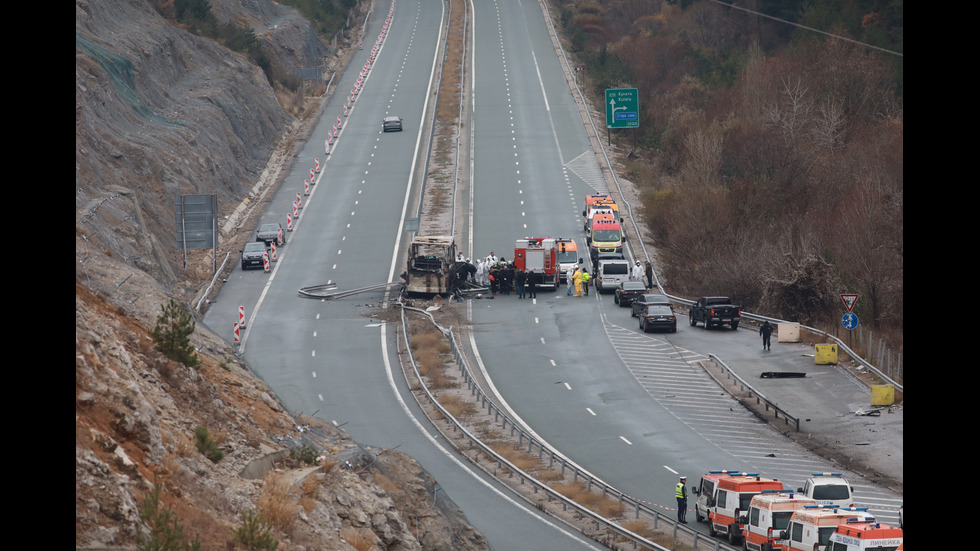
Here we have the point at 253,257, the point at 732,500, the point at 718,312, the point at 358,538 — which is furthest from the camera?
the point at 253,257

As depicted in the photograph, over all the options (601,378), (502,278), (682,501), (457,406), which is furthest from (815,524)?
(502,278)

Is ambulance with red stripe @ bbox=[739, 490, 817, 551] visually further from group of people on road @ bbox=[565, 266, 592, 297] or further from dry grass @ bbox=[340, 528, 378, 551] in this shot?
group of people on road @ bbox=[565, 266, 592, 297]

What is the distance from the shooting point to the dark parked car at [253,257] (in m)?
55.2

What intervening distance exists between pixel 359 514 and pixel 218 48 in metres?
72.3

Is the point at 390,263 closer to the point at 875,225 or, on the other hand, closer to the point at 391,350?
the point at 391,350

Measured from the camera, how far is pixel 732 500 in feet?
84.4

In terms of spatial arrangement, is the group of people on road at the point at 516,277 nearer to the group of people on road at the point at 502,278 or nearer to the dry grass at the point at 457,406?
the group of people on road at the point at 502,278

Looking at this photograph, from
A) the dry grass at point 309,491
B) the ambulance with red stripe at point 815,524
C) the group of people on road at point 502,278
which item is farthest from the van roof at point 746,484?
the group of people on road at point 502,278

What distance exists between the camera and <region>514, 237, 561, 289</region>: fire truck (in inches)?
2019

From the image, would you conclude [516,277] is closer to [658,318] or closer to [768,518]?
[658,318]

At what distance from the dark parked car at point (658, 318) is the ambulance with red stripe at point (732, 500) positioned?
740 inches

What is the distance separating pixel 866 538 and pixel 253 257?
39.3 m

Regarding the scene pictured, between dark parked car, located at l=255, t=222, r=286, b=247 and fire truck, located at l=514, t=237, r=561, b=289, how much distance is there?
544 inches
